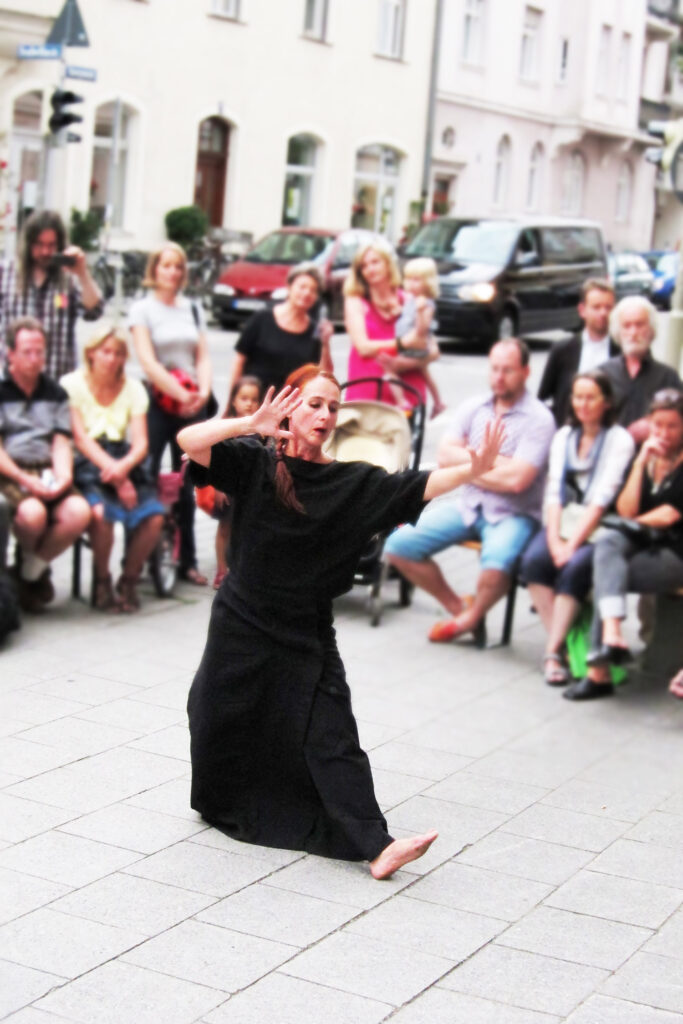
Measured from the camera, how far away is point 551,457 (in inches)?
335

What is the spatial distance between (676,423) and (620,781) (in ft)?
6.26

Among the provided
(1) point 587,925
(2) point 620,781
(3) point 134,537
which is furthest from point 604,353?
(1) point 587,925

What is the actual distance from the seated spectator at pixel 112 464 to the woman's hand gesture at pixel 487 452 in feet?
12.0

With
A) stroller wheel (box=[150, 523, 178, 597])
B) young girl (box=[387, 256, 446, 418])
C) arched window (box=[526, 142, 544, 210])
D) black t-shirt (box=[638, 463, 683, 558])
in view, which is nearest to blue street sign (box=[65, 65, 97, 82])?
young girl (box=[387, 256, 446, 418])

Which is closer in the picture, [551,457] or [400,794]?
[400,794]

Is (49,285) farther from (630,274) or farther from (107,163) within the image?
(630,274)

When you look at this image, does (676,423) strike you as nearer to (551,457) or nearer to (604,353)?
(551,457)

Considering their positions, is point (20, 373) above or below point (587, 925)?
above

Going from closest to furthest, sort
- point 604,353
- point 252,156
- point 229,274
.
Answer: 1. point 604,353
2. point 229,274
3. point 252,156

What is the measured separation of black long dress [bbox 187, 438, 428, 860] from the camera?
17.8 feet

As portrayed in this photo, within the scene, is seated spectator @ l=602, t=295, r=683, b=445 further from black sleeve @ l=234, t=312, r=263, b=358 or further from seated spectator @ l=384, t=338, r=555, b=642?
black sleeve @ l=234, t=312, r=263, b=358

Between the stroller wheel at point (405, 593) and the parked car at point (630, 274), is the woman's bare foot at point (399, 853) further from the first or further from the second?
the parked car at point (630, 274)

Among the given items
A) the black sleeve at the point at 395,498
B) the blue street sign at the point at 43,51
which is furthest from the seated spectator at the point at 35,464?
the blue street sign at the point at 43,51

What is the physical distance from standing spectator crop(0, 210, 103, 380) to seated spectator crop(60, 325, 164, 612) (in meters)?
0.57
